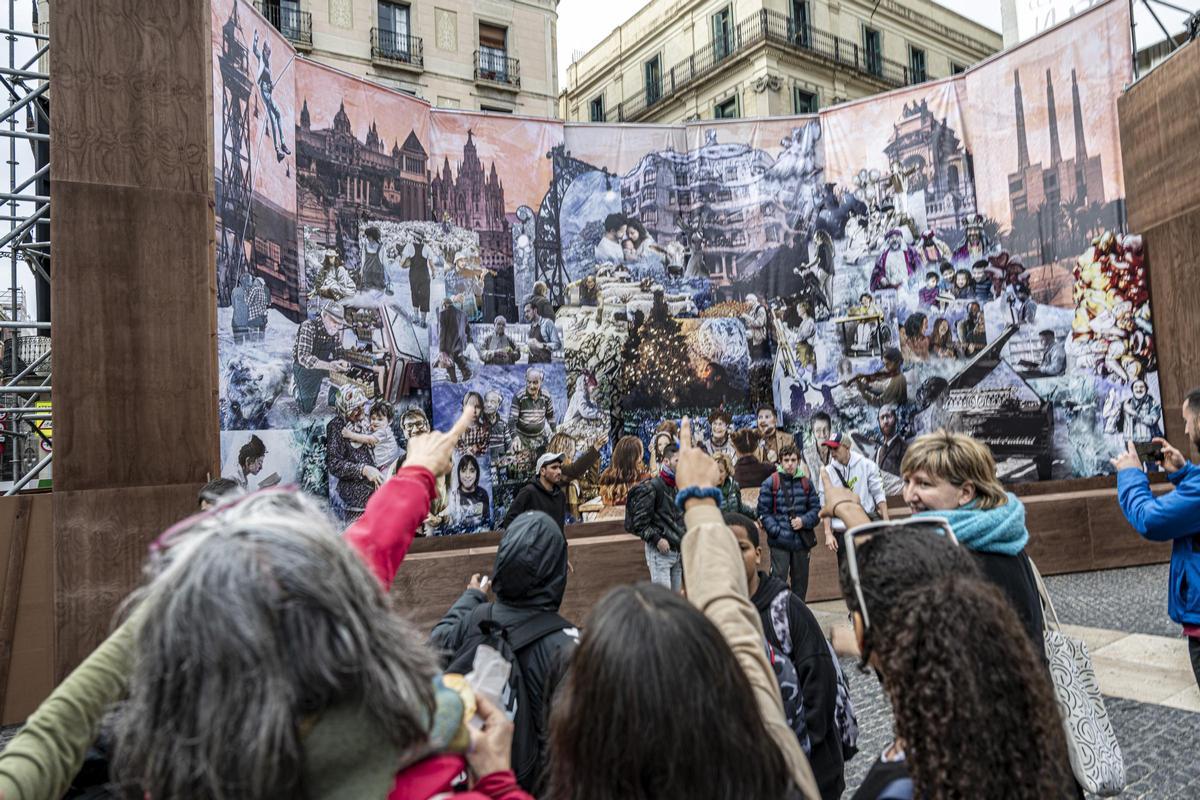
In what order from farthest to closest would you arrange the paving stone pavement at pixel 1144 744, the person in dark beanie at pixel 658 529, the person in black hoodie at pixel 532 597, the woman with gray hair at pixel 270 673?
the person in dark beanie at pixel 658 529, the paving stone pavement at pixel 1144 744, the person in black hoodie at pixel 532 597, the woman with gray hair at pixel 270 673

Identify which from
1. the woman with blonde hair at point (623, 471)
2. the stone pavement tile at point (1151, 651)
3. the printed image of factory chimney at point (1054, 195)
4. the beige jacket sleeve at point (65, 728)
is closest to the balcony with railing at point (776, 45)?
the printed image of factory chimney at point (1054, 195)

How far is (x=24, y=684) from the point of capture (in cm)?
540

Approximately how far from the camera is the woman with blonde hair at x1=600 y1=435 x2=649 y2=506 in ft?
32.0

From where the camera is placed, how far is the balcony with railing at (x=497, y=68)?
2353 centimetres

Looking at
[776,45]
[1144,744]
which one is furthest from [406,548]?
[776,45]

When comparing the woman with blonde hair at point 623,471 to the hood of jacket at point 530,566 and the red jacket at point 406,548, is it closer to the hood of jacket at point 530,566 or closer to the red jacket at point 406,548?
the hood of jacket at point 530,566

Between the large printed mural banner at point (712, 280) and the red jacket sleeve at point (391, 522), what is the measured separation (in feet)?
21.7

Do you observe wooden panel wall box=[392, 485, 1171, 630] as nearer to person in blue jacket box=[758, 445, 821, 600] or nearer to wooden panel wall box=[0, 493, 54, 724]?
person in blue jacket box=[758, 445, 821, 600]

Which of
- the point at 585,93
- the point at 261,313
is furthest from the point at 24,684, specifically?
the point at 585,93

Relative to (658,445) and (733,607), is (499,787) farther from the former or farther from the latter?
(658,445)

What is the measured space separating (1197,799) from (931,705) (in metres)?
3.19

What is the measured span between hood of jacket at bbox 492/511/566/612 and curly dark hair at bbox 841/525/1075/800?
1230 millimetres

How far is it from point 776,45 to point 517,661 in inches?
1056

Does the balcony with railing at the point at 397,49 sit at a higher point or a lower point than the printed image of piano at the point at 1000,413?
higher
